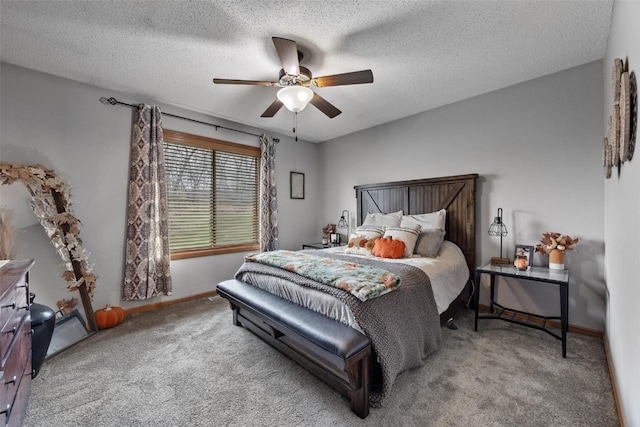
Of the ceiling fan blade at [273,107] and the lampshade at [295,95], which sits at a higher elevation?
the ceiling fan blade at [273,107]

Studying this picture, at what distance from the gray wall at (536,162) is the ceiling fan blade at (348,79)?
1875mm

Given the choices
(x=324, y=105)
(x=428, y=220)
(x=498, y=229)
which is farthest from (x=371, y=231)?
(x=324, y=105)

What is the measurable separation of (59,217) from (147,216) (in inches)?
31.0

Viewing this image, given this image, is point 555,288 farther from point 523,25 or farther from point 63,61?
point 63,61

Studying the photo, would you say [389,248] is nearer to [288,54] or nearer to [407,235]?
[407,235]

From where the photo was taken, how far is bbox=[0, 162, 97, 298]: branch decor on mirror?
244 cm

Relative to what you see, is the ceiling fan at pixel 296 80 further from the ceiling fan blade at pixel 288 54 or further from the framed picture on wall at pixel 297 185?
the framed picture on wall at pixel 297 185

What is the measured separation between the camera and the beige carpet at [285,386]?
62.4 inches

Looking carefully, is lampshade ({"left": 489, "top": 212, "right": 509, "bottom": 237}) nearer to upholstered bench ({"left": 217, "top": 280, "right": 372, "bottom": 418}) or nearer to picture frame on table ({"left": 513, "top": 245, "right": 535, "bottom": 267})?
picture frame on table ({"left": 513, "top": 245, "right": 535, "bottom": 267})

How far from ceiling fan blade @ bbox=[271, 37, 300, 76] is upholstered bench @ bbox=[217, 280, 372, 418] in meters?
1.87

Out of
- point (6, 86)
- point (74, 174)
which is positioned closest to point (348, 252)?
point (74, 174)

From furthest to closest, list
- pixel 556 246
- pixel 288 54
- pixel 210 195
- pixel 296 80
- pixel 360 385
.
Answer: pixel 210 195 < pixel 556 246 < pixel 296 80 < pixel 288 54 < pixel 360 385

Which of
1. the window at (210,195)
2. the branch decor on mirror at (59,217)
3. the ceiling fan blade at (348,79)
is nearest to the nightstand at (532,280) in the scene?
the ceiling fan blade at (348,79)

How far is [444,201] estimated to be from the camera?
344 cm
